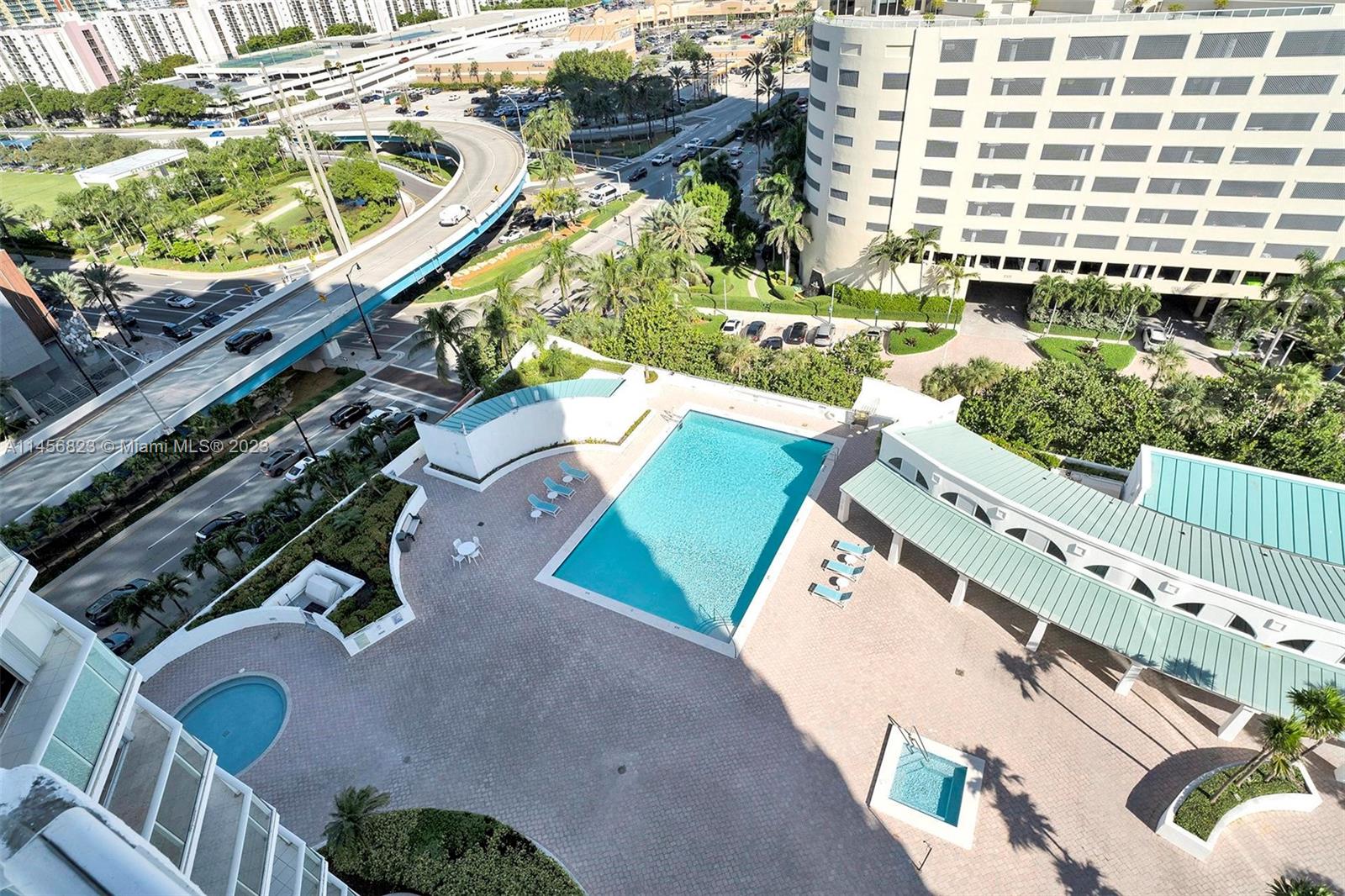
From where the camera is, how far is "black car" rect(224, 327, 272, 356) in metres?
51.8

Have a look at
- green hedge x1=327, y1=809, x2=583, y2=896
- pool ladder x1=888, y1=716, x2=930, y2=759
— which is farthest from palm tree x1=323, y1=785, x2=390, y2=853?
pool ladder x1=888, y1=716, x2=930, y2=759

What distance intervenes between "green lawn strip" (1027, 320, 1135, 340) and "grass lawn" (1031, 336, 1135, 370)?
771mm

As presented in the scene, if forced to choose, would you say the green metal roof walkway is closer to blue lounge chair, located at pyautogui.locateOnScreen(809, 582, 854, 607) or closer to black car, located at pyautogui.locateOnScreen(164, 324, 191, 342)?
blue lounge chair, located at pyautogui.locateOnScreen(809, 582, 854, 607)

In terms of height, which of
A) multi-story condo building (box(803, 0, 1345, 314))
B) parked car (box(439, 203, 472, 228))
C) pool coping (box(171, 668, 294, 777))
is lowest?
pool coping (box(171, 668, 294, 777))

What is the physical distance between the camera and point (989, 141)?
4881cm

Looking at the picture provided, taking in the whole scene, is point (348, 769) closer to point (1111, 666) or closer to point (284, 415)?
point (1111, 666)

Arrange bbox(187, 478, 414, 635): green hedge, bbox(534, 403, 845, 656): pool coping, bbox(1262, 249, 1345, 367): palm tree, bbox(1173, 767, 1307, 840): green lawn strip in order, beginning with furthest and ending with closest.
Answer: bbox(1262, 249, 1345, 367): palm tree → bbox(187, 478, 414, 635): green hedge → bbox(534, 403, 845, 656): pool coping → bbox(1173, 767, 1307, 840): green lawn strip

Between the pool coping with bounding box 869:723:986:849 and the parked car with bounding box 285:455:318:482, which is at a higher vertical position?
the pool coping with bounding box 869:723:986:849

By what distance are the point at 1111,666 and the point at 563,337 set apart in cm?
4123

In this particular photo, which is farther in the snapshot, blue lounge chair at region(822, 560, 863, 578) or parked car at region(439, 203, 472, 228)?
parked car at region(439, 203, 472, 228)

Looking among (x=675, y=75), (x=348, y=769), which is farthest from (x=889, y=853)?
(x=675, y=75)

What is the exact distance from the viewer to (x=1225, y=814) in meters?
22.3

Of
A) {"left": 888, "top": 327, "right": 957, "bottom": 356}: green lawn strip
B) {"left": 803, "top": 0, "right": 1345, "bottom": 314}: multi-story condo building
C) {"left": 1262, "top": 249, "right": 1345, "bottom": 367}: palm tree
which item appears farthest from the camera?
{"left": 888, "top": 327, "right": 957, "bottom": 356}: green lawn strip

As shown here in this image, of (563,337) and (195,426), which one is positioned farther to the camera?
A: (563,337)
